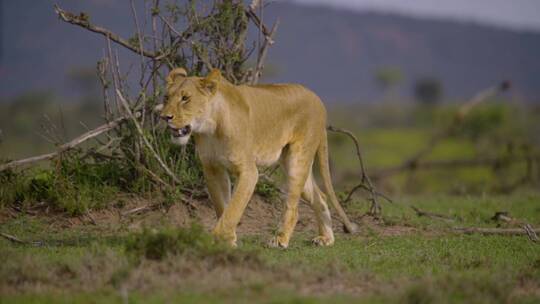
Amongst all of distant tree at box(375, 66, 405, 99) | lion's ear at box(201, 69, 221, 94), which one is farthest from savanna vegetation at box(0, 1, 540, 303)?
distant tree at box(375, 66, 405, 99)

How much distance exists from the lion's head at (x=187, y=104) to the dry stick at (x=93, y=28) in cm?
222

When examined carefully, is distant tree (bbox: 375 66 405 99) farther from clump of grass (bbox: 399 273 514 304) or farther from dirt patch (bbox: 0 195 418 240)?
clump of grass (bbox: 399 273 514 304)

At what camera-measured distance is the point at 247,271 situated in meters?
7.12

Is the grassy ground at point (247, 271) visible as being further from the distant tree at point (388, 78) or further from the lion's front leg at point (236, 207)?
the distant tree at point (388, 78)

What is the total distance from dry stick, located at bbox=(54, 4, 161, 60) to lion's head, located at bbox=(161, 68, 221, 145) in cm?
222

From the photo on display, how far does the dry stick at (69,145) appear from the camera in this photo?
9.76 metres

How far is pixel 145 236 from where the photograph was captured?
745cm

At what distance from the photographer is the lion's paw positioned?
938 cm

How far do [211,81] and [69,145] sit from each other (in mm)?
2597

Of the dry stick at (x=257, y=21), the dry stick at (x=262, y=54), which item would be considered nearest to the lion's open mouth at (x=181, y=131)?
the dry stick at (x=262, y=54)

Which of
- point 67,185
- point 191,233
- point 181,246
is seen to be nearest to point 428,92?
point 67,185

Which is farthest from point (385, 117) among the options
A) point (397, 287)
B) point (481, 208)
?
point (397, 287)

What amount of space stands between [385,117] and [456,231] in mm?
90819

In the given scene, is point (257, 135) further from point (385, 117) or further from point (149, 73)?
point (385, 117)
